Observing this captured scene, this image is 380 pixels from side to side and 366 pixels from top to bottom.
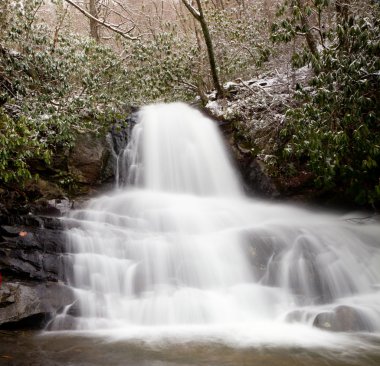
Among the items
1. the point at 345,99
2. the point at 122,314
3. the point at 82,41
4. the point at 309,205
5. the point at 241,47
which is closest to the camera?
the point at 122,314

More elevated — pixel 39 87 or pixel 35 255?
pixel 39 87

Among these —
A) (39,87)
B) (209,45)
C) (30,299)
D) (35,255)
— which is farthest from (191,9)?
(30,299)

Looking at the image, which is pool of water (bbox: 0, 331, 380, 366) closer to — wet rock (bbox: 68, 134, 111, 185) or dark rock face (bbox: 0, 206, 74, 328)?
dark rock face (bbox: 0, 206, 74, 328)

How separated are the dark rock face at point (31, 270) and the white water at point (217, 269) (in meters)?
0.26

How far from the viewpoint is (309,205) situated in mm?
9734

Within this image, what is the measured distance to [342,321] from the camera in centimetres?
529

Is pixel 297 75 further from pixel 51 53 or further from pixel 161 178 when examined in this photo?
pixel 51 53

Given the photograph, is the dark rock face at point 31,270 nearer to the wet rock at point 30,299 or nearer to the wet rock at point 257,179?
the wet rock at point 30,299

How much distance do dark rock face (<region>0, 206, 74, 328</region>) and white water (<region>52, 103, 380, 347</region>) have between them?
0.87 ft

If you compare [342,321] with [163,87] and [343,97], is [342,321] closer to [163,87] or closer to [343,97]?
[343,97]

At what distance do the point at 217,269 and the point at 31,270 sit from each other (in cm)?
330

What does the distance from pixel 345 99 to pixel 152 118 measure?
7.02 m

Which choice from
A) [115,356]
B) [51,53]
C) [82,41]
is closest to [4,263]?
[115,356]

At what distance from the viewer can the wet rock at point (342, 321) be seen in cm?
522
